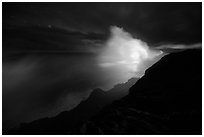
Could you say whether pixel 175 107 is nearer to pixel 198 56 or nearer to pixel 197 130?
pixel 197 130

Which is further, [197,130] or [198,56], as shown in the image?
[198,56]

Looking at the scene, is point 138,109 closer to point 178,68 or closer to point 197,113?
point 197,113

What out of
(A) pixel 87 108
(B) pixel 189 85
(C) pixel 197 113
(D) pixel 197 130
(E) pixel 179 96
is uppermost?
(B) pixel 189 85

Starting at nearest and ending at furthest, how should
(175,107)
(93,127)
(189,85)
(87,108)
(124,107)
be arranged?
(93,127) < (175,107) < (124,107) < (189,85) < (87,108)

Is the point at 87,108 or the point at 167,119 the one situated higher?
the point at 167,119

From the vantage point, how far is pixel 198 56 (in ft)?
57.5

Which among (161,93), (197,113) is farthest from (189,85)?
(197,113)

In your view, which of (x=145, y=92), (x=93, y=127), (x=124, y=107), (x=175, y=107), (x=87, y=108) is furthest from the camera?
(x=87, y=108)

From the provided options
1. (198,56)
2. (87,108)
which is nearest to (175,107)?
(198,56)

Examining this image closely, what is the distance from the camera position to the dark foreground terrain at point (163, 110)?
10.3 metres

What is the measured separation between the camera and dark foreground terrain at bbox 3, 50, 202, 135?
1030 centimetres

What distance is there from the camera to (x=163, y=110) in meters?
12.5

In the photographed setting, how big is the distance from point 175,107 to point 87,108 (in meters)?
195

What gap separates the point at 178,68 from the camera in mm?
17438
